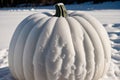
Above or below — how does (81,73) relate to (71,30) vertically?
below

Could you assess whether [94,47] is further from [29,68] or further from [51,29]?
[29,68]

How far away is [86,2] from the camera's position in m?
20.8

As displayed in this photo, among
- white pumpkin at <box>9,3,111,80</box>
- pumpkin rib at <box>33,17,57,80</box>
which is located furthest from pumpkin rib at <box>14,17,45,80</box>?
pumpkin rib at <box>33,17,57,80</box>

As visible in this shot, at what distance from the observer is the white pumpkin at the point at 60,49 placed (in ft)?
8.05

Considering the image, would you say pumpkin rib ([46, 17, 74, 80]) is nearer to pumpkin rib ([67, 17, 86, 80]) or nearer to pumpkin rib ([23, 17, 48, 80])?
pumpkin rib ([67, 17, 86, 80])

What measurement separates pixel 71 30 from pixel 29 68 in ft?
1.56

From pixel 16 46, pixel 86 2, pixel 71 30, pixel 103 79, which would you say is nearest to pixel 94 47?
pixel 71 30

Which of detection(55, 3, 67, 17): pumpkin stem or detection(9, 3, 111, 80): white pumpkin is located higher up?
detection(55, 3, 67, 17): pumpkin stem

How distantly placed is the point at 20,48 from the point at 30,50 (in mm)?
136

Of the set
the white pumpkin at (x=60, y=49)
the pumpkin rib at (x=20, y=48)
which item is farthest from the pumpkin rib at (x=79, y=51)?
the pumpkin rib at (x=20, y=48)

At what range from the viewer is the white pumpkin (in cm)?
246

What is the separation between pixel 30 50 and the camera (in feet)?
8.35

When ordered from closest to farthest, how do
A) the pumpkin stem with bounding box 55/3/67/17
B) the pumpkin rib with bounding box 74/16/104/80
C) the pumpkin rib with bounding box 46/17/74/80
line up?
1. the pumpkin rib with bounding box 46/17/74/80
2. the pumpkin rib with bounding box 74/16/104/80
3. the pumpkin stem with bounding box 55/3/67/17

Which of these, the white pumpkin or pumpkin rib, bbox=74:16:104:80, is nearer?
the white pumpkin
